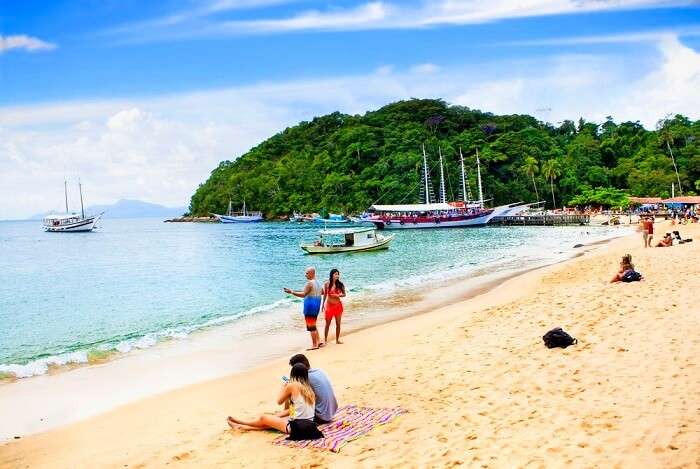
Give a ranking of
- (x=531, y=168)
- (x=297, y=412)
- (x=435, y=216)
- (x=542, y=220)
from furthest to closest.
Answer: (x=531, y=168) → (x=542, y=220) → (x=435, y=216) → (x=297, y=412)

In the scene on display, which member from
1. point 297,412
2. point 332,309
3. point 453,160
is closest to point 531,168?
point 453,160

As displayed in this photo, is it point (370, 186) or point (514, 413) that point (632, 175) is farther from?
point (514, 413)

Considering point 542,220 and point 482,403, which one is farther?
point 542,220

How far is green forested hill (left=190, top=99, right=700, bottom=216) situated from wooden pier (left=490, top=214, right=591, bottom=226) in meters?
20.8

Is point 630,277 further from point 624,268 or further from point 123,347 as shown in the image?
point 123,347

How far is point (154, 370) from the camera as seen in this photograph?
12469 mm

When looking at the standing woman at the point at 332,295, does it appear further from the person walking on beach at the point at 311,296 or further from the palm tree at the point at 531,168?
the palm tree at the point at 531,168

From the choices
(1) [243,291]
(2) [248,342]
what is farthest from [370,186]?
(2) [248,342]

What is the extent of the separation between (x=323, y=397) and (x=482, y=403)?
6.66 ft

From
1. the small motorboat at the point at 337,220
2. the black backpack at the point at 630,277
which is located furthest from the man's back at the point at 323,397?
the small motorboat at the point at 337,220

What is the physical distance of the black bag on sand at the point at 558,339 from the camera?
934 centimetres

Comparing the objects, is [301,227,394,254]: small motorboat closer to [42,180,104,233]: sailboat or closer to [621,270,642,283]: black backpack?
[621,270,642,283]: black backpack

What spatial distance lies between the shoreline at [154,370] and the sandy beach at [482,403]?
60cm

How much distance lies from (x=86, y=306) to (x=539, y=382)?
21790 millimetres
